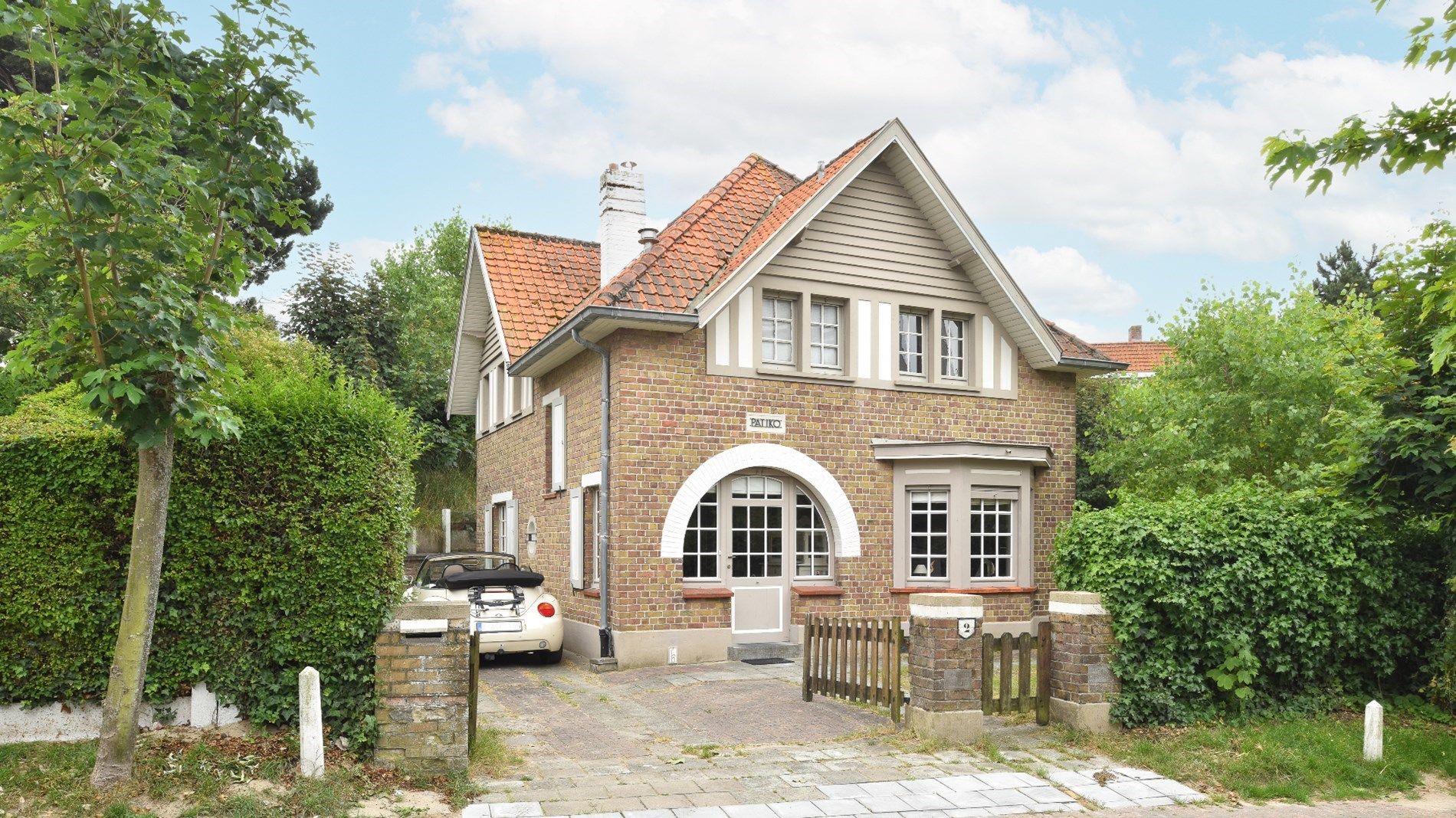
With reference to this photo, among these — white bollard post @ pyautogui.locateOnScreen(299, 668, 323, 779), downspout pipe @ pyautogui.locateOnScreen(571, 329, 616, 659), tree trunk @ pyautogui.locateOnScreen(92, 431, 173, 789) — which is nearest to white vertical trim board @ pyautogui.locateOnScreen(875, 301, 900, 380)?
downspout pipe @ pyautogui.locateOnScreen(571, 329, 616, 659)

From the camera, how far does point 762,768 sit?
8.72 m

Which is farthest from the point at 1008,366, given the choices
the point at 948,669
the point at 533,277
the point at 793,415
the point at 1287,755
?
the point at 1287,755

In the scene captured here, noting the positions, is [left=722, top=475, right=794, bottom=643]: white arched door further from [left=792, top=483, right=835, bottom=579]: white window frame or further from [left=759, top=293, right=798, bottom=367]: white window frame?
[left=759, top=293, right=798, bottom=367]: white window frame

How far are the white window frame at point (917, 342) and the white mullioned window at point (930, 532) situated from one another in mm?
1908

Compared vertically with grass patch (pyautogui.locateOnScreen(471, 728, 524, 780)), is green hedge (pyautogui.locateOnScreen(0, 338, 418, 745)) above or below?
above

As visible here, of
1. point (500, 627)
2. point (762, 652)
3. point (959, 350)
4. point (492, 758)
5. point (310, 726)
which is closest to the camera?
point (310, 726)

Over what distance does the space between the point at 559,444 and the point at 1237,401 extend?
11.6 meters

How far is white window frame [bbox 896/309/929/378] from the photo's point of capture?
677 inches

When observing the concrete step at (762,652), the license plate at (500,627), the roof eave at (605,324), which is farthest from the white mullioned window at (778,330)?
the license plate at (500,627)

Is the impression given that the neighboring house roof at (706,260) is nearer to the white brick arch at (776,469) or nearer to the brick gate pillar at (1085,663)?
the white brick arch at (776,469)

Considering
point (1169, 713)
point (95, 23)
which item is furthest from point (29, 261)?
point (1169, 713)

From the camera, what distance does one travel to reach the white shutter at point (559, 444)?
1739 cm

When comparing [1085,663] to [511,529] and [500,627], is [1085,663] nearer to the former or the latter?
[500,627]

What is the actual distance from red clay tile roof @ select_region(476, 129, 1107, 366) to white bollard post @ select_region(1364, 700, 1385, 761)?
908 centimetres
